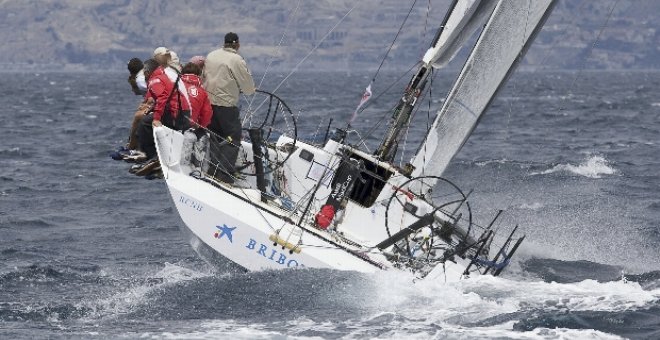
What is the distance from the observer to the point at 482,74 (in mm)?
12844

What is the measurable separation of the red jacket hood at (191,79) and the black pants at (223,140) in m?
0.34

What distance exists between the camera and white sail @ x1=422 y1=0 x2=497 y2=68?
12484 mm

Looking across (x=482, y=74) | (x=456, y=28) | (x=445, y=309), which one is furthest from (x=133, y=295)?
(x=482, y=74)

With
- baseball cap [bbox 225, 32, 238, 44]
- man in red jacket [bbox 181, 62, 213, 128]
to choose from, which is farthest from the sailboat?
baseball cap [bbox 225, 32, 238, 44]

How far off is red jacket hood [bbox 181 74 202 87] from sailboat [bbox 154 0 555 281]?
49 centimetres

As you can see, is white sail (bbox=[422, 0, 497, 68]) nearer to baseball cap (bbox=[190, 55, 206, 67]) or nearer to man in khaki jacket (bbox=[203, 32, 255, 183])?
man in khaki jacket (bbox=[203, 32, 255, 183])

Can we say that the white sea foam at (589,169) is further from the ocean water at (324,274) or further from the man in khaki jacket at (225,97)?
the man in khaki jacket at (225,97)

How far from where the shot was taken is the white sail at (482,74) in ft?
41.8

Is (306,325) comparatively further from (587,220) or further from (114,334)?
(587,220)

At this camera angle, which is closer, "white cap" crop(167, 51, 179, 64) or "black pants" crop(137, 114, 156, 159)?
"black pants" crop(137, 114, 156, 159)

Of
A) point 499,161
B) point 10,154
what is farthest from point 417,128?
point 10,154

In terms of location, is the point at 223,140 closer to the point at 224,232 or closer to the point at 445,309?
the point at 224,232

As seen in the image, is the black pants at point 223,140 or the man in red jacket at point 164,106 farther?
the black pants at point 223,140

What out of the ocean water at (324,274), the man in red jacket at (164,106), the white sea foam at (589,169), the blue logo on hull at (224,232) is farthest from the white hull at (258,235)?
the white sea foam at (589,169)
